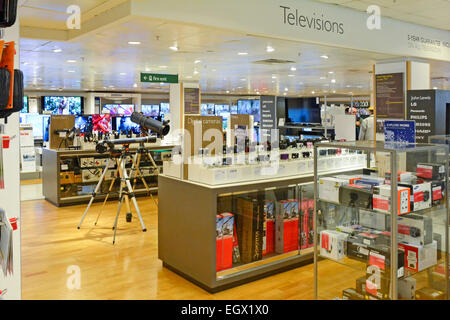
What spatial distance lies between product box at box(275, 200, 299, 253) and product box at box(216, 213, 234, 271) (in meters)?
0.62

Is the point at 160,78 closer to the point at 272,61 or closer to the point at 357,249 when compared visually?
the point at 272,61

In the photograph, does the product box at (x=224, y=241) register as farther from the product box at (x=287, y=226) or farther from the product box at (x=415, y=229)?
the product box at (x=415, y=229)

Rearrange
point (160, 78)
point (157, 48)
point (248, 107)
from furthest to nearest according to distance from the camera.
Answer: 1. point (248, 107)
2. point (160, 78)
3. point (157, 48)

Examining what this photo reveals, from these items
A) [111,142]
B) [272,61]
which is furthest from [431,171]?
[272,61]

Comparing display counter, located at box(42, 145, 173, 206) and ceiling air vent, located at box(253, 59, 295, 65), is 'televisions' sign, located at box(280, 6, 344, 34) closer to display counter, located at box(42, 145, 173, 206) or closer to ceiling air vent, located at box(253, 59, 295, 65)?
ceiling air vent, located at box(253, 59, 295, 65)

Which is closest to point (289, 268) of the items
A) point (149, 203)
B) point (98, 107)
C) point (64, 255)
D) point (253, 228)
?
point (253, 228)

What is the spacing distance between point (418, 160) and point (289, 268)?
2.10 m

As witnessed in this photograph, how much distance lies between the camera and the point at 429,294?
9.71 feet

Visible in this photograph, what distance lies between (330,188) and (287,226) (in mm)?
1521

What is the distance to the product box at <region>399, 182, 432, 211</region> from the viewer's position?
2.67 meters

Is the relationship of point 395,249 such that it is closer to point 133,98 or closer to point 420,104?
point 420,104

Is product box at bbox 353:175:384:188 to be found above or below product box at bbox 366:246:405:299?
above

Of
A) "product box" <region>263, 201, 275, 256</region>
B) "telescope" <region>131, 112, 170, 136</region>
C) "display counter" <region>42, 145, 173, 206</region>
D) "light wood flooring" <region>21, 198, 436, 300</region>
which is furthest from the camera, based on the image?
"display counter" <region>42, 145, 173, 206</region>

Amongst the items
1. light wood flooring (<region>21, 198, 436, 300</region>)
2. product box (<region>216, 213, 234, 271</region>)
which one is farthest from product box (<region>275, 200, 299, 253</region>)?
product box (<region>216, 213, 234, 271</region>)
